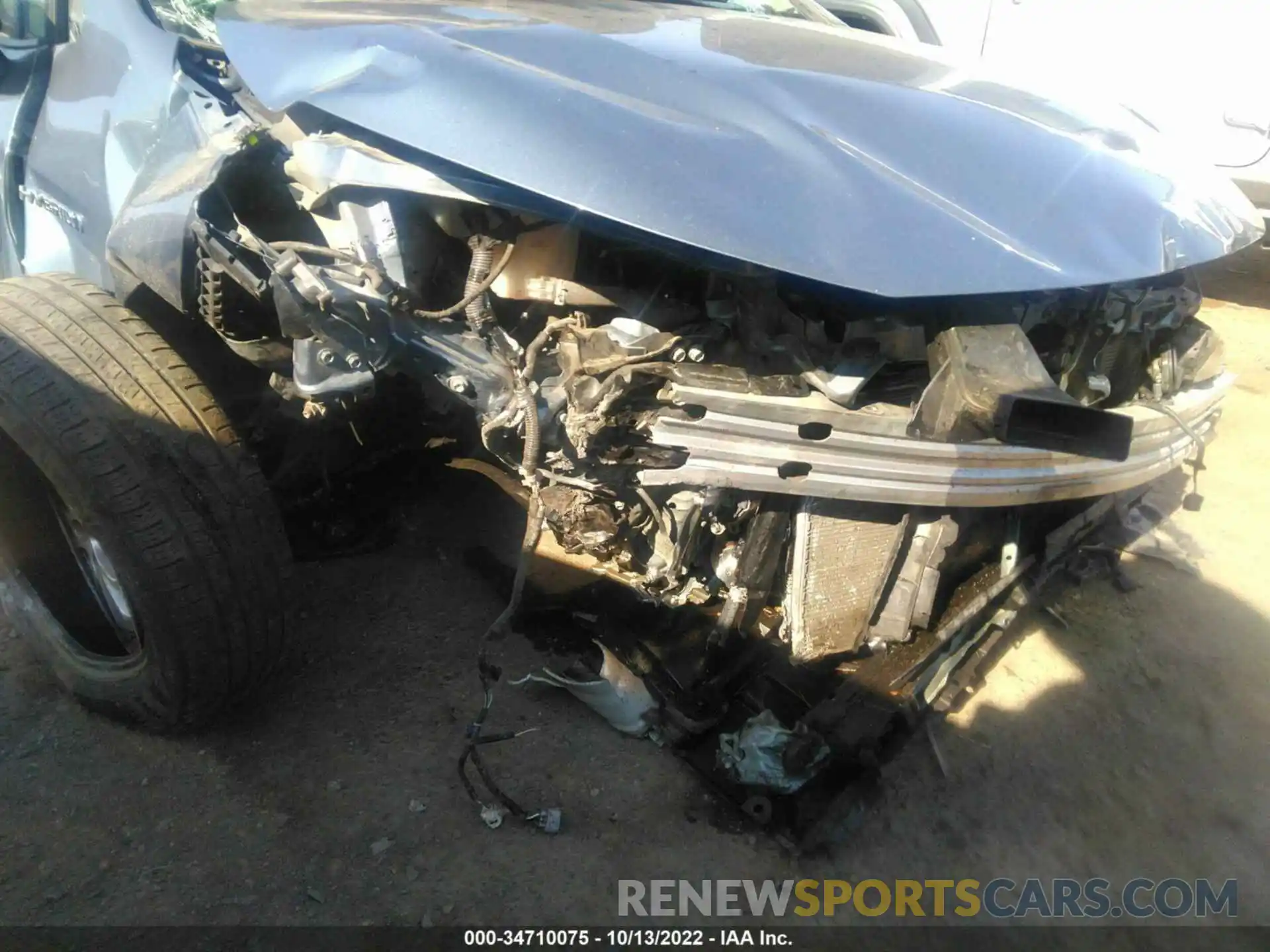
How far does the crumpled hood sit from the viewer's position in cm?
156

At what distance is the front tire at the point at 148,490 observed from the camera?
72.1 inches

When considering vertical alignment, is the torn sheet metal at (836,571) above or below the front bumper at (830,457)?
below

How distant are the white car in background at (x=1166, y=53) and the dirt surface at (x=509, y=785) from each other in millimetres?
2835

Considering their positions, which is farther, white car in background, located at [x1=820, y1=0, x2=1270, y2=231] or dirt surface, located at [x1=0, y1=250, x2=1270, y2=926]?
white car in background, located at [x1=820, y1=0, x2=1270, y2=231]

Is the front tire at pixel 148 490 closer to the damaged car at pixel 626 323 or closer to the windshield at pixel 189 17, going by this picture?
the damaged car at pixel 626 323

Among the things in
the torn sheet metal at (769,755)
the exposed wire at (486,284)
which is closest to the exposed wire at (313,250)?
the exposed wire at (486,284)

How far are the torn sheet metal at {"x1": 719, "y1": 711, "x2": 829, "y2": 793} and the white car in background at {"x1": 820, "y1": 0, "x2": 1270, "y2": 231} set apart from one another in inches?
138

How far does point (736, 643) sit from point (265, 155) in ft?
5.49

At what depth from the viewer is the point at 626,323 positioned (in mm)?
1872

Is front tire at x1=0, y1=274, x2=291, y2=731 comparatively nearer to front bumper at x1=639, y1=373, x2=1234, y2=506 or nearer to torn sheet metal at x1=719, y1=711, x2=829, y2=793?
front bumper at x1=639, y1=373, x2=1234, y2=506

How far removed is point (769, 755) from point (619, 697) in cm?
44

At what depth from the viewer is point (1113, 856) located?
210 centimetres

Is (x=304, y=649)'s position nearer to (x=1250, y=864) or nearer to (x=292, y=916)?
(x=292, y=916)

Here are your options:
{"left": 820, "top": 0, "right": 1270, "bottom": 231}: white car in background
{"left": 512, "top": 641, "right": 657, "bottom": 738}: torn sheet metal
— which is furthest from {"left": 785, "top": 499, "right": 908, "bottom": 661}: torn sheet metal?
{"left": 820, "top": 0, "right": 1270, "bottom": 231}: white car in background
